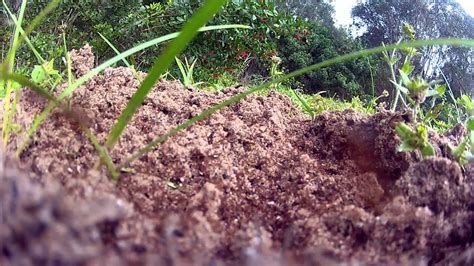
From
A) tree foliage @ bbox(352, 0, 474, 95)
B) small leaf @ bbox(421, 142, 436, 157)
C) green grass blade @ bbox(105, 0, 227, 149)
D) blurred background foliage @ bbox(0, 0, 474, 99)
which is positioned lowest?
green grass blade @ bbox(105, 0, 227, 149)

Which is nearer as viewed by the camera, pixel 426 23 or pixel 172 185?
pixel 172 185

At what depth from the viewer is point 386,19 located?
6.30 m

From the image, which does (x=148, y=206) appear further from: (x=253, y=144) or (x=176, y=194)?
(x=253, y=144)

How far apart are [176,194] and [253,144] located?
26cm

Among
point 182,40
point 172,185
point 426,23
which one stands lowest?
point 172,185

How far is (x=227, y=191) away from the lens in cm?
68

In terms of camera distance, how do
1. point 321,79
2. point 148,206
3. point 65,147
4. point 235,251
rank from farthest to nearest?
point 321,79
point 65,147
point 148,206
point 235,251

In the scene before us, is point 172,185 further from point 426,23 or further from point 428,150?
point 426,23

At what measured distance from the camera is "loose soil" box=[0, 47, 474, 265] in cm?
26

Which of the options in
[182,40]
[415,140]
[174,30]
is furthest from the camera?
[174,30]

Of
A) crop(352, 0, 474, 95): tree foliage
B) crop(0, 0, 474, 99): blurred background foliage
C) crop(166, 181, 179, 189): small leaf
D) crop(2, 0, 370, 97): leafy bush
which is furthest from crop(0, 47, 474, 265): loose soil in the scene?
crop(352, 0, 474, 95): tree foliage

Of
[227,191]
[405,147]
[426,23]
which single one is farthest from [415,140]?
[426,23]

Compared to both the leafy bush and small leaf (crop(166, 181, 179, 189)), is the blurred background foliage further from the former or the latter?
small leaf (crop(166, 181, 179, 189))

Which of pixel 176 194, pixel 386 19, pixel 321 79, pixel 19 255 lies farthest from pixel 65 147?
pixel 386 19
